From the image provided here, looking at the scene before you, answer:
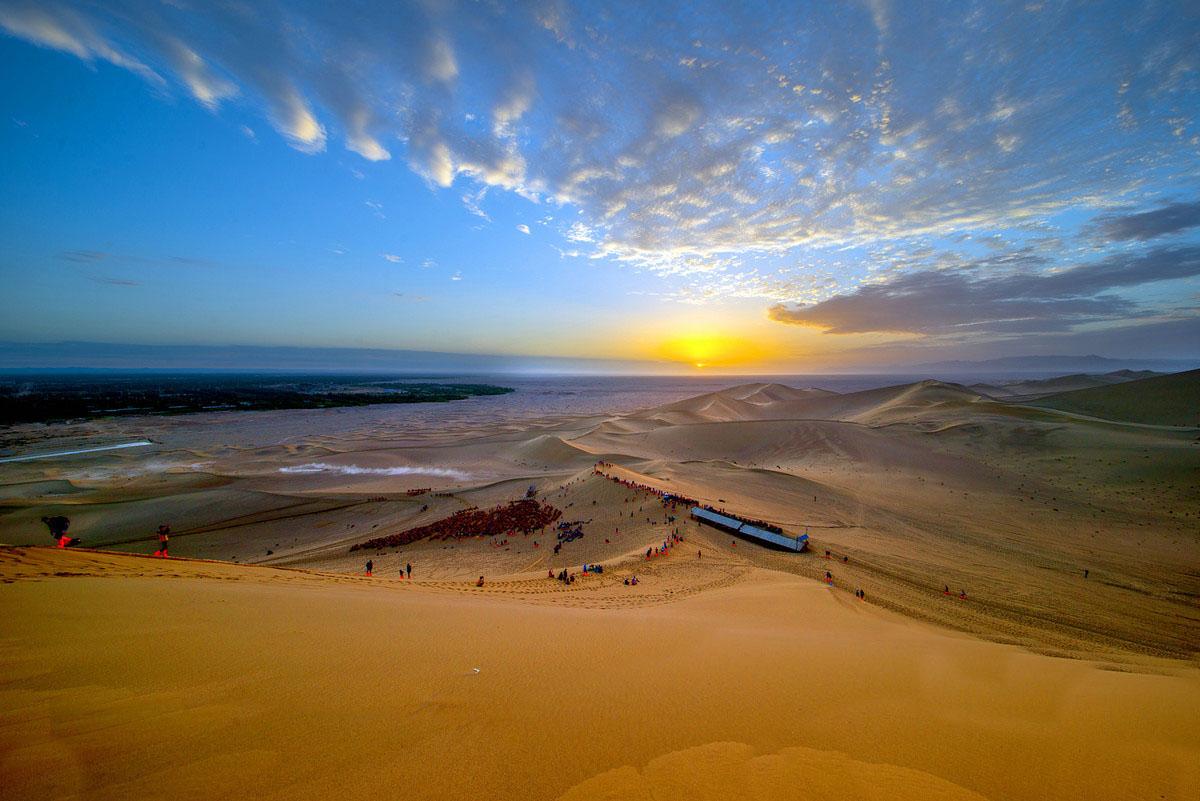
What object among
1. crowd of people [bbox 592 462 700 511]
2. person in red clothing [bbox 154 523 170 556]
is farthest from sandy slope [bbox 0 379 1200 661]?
person in red clothing [bbox 154 523 170 556]

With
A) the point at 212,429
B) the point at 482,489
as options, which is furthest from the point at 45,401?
the point at 482,489

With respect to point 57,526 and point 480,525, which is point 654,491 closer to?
point 480,525

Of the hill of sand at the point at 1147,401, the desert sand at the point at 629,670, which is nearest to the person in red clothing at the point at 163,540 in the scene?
the desert sand at the point at 629,670

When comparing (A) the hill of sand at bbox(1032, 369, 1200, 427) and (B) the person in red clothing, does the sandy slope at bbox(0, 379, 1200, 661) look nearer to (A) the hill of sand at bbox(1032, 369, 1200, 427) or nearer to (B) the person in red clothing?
(B) the person in red clothing

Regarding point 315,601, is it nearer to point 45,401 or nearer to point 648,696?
point 648,696

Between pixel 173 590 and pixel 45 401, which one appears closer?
pixel 173 590

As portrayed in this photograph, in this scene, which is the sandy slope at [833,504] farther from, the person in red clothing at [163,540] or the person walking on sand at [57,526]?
the person in red clothing at [163,540]
